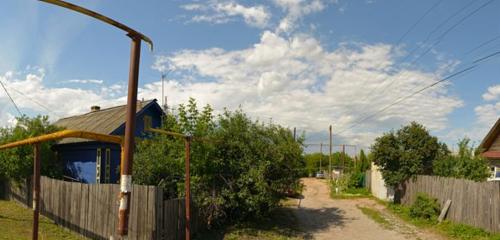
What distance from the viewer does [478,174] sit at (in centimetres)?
1742

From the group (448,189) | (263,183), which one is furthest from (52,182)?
(448,189)

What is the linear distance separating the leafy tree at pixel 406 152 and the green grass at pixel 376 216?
6.04ft

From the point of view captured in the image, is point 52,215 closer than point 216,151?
No

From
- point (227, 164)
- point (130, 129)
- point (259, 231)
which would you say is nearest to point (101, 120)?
point (227, 164)

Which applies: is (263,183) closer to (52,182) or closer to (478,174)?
(52,182)

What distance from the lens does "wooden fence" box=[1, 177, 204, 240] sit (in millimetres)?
11891

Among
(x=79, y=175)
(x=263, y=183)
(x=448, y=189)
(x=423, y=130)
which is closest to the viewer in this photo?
(x=263, y=183)

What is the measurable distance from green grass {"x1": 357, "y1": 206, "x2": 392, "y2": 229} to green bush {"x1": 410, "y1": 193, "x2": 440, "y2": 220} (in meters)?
1.31

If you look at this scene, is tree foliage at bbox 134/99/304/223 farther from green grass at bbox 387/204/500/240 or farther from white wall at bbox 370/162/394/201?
white wall at bbox 370/162/394/201

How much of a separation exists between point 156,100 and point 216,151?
10.2 meters

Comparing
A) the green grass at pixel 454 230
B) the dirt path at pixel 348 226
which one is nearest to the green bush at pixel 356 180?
the dirt path at pixel 348 226

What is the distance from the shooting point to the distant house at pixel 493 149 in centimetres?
2217

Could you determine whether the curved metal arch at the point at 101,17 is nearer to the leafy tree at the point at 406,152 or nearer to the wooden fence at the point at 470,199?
the wooden fence at the point at 470,199

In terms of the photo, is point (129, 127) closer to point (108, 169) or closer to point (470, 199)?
point (470, 199)
